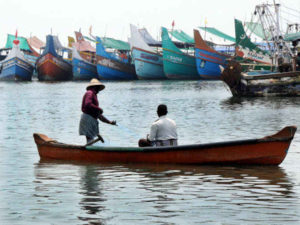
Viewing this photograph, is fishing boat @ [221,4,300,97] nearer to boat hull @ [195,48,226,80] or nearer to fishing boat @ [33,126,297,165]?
fishing boat @ [33,126,297,165]

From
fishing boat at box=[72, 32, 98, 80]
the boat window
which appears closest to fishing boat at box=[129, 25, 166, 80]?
fishing boat at box=[72, 32, 98, 80]

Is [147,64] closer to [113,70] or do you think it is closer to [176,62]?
[176,62]

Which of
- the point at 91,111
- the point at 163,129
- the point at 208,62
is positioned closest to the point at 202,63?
the point at 208,62

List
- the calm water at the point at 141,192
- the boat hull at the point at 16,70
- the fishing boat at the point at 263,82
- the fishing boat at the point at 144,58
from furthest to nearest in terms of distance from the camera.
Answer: the boat hull at the point at 16,70, the fishing boat at the point at 144,58, the fishing boat at the point at 263,82, the calm water at the point at 141,192

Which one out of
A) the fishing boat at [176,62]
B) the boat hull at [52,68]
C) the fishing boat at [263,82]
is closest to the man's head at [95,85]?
the fishing boat at [263,82]

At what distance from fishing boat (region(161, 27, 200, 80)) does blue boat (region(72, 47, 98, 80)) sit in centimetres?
1410

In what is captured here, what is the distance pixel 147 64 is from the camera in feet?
274

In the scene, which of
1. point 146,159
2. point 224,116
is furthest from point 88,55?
point 146,159

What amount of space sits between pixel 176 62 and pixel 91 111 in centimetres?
6804

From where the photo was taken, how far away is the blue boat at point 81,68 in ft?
294

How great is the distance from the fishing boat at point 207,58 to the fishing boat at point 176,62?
14.7 feet

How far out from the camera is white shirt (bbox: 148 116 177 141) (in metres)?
11.4

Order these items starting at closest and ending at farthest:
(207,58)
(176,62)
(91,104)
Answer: (91,104)
(207,58)
(176,62)

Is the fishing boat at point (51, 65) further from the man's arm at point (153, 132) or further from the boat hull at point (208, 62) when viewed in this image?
the man's arm at point (153, 132)
